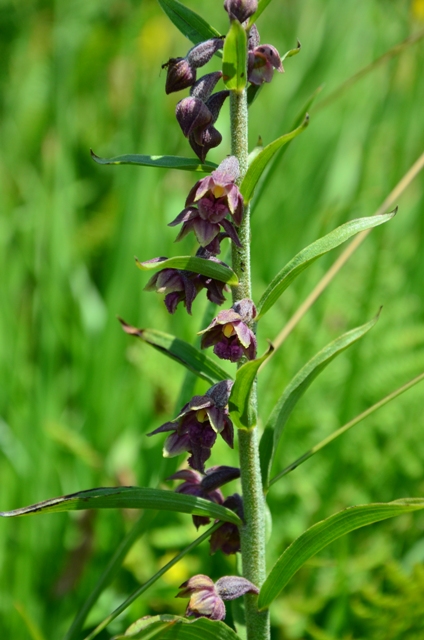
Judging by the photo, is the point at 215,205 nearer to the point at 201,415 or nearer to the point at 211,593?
the point at 201,415

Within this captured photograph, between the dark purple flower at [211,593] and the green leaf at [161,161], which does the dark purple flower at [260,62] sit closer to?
the green leaf at [161,161]

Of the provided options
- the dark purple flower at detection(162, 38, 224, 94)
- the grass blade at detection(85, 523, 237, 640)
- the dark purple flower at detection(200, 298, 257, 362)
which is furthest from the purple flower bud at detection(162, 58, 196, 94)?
the grass blade at detection(85, 523, 237, 640)

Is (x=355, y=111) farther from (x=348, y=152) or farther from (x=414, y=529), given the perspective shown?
(x=414, y=529)

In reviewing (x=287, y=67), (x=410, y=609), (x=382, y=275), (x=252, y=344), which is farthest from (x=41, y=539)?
(x=287, y=67)

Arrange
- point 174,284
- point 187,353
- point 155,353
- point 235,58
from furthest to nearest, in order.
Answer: point 155,353 → point 187,353 → point 174,284 → point 235,58

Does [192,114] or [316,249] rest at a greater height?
[192,114]

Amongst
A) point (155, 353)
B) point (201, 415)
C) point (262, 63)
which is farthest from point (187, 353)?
point (155, 353)

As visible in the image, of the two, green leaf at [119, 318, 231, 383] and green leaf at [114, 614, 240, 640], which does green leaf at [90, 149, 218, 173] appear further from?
green leaf at [114, 614, 240, 640]
